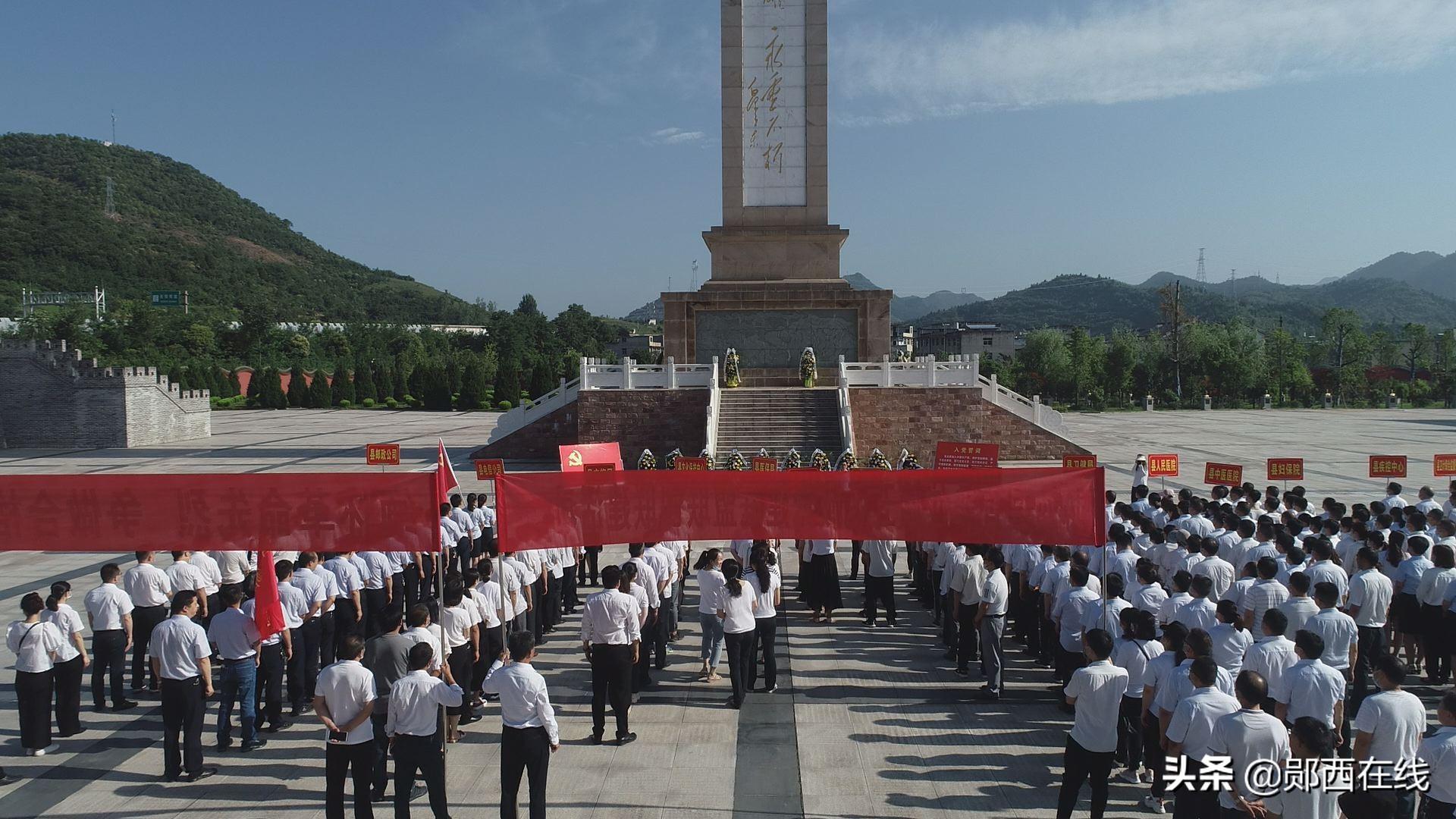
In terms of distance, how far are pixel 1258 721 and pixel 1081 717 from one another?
3.30 ft

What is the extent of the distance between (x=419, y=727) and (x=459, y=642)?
1657mm

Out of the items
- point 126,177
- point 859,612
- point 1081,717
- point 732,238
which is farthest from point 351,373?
point 126,177

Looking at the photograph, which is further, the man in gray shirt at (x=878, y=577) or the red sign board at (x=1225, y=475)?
the red sign board at (x=1225, y=475)

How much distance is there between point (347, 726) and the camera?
214 inches

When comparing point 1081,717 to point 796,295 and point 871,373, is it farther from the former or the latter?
point 796,295

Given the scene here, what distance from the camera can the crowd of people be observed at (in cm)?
489

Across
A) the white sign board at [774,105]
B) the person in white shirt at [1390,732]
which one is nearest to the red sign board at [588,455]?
the person in white shirt at [1390,732]

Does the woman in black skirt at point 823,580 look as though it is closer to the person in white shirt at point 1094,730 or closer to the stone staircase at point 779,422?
the person in white shirt at point 1094,730

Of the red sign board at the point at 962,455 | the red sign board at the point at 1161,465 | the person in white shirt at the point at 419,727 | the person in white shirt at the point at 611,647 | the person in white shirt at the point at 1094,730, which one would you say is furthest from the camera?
the red sign board at the point at 962,455

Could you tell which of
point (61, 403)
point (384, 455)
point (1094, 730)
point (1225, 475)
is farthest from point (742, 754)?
point (61, 403)

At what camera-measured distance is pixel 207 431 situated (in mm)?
32688

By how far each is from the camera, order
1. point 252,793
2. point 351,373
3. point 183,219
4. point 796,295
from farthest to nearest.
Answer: point 183,219, point 351,373, point 796,295, point 252,793

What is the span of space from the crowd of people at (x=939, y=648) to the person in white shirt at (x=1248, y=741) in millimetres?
12

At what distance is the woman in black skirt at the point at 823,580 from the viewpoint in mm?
10133
